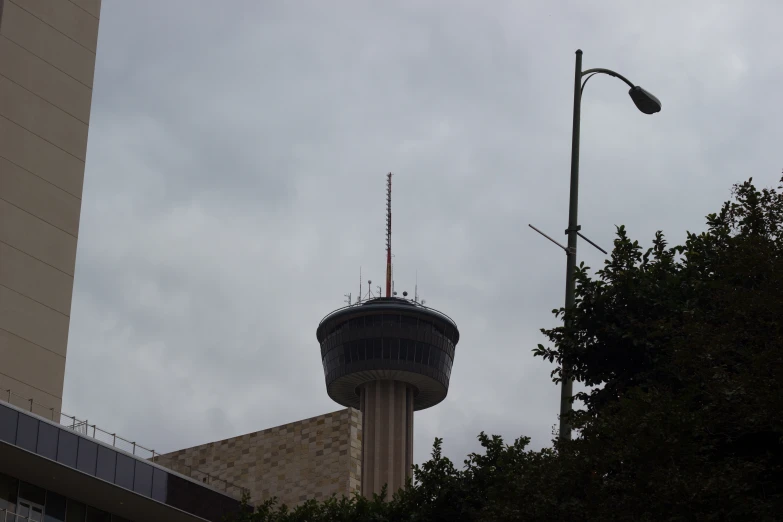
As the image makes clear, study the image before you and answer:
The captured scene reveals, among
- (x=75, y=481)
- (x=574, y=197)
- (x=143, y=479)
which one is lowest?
(x=574, y=197)

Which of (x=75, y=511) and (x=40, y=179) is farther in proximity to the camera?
(x=40, y=179)

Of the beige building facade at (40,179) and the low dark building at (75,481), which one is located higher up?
the beige building facade at (40,179)

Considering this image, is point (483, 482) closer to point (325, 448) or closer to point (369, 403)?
point (325, 448)

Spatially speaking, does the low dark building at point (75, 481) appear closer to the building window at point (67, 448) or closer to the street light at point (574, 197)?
the building window at point (67, 448)

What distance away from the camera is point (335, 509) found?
37000 millimetres

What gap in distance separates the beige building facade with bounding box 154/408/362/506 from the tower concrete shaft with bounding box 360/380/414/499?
52.8 metres

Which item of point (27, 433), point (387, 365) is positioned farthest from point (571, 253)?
point (387, 365)

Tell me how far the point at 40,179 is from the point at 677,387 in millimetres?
54681

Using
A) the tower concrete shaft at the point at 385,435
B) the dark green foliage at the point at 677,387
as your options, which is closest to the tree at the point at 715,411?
the dark green foliage at the point at 677,387

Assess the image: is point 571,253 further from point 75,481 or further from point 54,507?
point 54,507

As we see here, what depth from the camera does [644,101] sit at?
26.2m

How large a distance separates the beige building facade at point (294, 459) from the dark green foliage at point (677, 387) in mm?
47675

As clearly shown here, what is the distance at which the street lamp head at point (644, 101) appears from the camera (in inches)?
1022

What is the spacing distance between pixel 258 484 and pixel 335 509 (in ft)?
143
